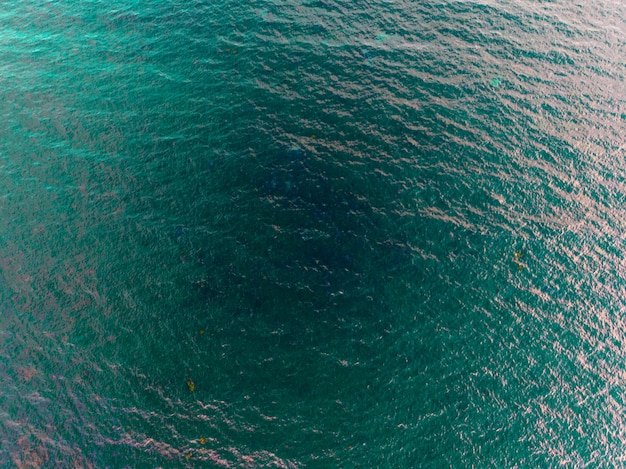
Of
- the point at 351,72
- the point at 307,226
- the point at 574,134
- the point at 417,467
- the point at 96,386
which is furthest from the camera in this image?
the point at 351,72

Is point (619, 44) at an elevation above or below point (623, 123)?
above

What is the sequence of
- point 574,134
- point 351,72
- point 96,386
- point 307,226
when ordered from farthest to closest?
1. point 351,72
2. point 574,134
3. point 307,226
4. point 96,386

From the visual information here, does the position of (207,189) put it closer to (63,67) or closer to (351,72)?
(351,72)

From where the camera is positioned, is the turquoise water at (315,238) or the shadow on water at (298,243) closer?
the turquoise water at (315,238)

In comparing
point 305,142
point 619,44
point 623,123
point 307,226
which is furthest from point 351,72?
point 619,44

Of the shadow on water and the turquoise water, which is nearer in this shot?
the turquoise water

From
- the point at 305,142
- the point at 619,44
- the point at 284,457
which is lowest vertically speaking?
the point at 284,457

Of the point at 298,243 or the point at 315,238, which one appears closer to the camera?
the point at 298,243

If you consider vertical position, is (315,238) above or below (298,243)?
above
